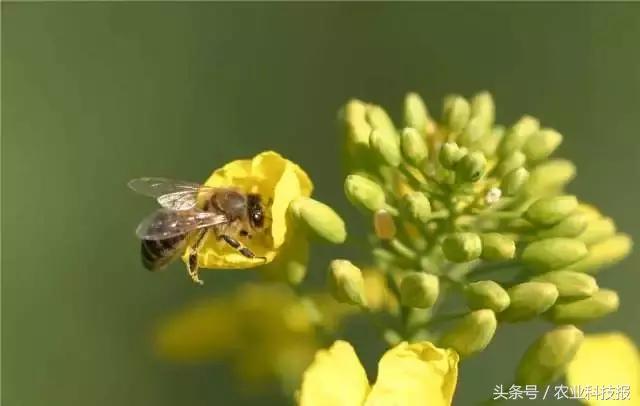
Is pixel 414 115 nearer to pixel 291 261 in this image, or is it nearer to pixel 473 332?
pixel 291 261

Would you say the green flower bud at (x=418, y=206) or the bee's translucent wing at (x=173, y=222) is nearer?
the green flower bud at (x=418, y=206)

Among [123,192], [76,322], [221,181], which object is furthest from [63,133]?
[221,181]

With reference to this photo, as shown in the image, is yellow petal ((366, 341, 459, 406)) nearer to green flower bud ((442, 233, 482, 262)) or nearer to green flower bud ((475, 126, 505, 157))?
green flower bud ((442, 233, 482, 262))

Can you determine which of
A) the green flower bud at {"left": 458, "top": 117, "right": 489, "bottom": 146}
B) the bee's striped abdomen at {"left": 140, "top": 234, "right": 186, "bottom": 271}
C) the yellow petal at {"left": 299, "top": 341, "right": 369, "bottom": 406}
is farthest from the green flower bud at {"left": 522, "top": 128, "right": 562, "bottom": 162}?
the bee's striped abdomen at {"left": 140, "top": 234, "right": 186, "bottom": 271}

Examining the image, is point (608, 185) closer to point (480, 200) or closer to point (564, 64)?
point (564, 64)

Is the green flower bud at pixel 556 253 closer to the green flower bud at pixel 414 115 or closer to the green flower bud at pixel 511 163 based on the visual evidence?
the green flower bud at pixel 511 163

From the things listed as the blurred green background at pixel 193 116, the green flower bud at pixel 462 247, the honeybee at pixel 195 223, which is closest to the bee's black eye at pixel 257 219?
the honeybee at pixel 195 223
